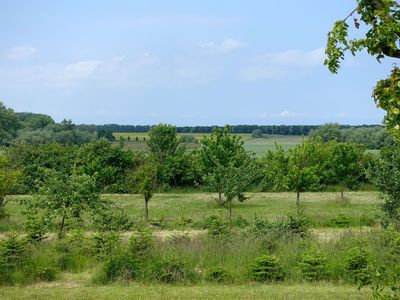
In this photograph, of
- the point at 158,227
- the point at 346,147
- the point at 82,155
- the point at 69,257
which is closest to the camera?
the point at 69,257

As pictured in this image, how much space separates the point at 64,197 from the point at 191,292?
6392mm

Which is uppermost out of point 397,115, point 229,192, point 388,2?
point 388,2

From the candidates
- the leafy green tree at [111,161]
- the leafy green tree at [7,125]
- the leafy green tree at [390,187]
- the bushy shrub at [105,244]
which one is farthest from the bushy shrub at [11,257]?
the leafy green tree at [7,125]

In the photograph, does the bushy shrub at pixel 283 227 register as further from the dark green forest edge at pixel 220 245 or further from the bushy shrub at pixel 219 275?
the bushy shrub at pixel 219 275

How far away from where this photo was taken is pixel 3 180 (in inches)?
734

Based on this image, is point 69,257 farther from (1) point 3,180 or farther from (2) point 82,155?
(2) point 82,155

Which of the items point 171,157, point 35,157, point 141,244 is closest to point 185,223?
point 141,244

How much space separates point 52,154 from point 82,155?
259 cm

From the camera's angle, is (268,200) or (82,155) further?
(82,155)

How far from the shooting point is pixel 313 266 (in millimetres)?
10422

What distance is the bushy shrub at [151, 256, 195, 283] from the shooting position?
1029cm

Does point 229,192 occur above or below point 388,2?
below

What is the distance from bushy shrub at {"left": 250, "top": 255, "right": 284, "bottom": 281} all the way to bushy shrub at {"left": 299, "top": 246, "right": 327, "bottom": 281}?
497mm

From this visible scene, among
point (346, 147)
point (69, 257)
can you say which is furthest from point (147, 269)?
point (346, 147)
